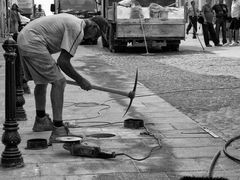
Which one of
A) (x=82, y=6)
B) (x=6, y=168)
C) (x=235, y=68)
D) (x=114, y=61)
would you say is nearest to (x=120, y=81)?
(x=235, y=68)

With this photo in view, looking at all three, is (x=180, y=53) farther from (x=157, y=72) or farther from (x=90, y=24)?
(x=90, y=24)

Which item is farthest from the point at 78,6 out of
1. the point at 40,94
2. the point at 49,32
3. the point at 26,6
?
the point at 26,6

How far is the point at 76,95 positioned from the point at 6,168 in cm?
521

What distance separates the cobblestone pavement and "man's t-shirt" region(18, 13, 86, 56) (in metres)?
2.14

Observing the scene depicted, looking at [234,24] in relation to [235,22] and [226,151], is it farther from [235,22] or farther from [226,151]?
[226,151]

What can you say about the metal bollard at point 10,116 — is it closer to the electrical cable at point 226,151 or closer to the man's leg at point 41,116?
the man's leg at point 41,116

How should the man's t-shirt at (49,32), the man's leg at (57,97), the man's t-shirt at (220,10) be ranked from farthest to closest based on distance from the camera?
the man's t-shirt at (220,10), the man's leg at (57,97), the man's t-shirt at (49,32)

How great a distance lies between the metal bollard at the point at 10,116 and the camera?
17.8ft

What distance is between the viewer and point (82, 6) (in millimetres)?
29875

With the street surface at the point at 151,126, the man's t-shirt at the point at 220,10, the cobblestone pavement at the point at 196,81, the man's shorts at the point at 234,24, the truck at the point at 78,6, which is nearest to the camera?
the street surface at the point at 151,126

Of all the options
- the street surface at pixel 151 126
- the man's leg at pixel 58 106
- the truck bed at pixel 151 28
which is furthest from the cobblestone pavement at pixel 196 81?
the man's leg at pixel 58 106

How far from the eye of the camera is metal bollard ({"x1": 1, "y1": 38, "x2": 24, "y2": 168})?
17.8ft

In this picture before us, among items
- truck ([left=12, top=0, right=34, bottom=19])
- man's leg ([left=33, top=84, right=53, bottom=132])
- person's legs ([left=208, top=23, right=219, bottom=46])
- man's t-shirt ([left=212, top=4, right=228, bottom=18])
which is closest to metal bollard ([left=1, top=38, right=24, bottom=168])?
man's leg ([left=33, top=84, right=53, bottom=132])

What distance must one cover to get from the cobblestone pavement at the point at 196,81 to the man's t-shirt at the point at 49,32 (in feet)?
7.04
